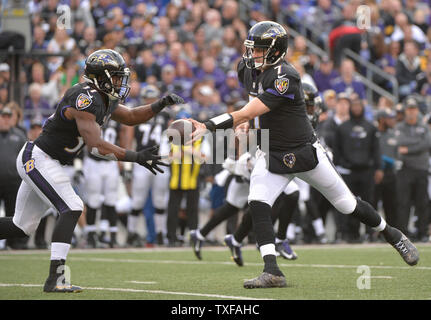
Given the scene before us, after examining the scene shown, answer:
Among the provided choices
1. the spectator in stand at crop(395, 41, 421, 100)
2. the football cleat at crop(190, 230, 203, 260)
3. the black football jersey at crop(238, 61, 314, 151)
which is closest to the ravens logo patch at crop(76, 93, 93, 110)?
the black football jersey at crop(238, 61, 314, 151)

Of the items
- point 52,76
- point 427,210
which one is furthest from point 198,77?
point 427,210

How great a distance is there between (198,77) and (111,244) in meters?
4.23

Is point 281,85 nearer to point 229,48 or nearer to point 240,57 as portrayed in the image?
point 240,57

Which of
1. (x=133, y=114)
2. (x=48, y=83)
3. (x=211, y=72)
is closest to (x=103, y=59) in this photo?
(x=133, y=114)

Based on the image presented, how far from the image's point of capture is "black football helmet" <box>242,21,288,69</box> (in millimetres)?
7223

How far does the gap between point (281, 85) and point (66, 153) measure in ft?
5.73

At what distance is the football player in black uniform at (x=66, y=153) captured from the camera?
6.70m

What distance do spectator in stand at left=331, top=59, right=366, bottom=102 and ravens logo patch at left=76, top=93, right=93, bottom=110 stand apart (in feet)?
31.0

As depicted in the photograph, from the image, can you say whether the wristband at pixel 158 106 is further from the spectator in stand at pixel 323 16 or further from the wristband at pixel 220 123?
the spectator in stand at pixel 323 16

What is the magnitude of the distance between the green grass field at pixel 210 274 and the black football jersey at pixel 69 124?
1092 millimetres

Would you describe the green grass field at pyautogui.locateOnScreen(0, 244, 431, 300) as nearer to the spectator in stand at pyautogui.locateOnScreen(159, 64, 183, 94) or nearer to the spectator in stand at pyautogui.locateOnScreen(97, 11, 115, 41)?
the spectator in stand at pyautogui.locateOnScreen(159, 64, 183, 94)

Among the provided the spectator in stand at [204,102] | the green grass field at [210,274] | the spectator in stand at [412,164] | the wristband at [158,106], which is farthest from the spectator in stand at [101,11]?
the wristband at [158,106]
